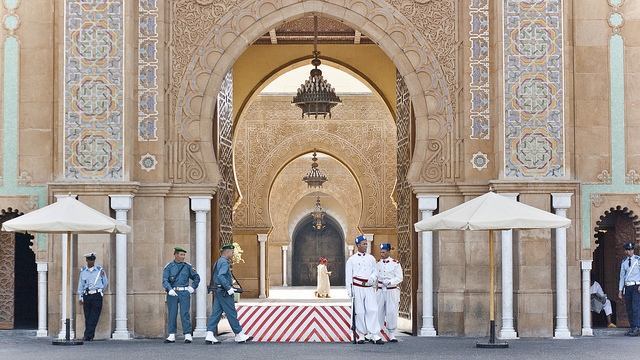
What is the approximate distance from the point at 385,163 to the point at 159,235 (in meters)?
12.0

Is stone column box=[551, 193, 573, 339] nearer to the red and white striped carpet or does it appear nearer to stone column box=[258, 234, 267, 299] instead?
the red and white striped carpet

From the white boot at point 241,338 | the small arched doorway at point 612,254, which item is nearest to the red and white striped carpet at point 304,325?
the white boot at point 241,338

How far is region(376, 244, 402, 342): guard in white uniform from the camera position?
41.1 ft

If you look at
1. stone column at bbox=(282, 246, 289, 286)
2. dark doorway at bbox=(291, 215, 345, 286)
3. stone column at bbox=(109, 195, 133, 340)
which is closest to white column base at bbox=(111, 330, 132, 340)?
stone column at bbox=(109, 195, 133, 340)

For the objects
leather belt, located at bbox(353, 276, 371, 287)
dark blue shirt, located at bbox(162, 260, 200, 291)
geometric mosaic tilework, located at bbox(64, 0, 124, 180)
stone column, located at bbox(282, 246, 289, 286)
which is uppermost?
geometric mosaic tilework, located at bbox(64, 0, 124, 180)

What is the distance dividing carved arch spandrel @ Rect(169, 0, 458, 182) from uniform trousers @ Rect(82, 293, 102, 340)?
1941 mm

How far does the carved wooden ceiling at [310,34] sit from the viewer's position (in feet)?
59.6

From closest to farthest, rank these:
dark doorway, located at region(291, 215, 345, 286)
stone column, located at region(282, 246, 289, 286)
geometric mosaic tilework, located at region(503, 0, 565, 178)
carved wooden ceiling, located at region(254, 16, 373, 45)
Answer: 1. geometric mosaic tilework, located at region(503, 0, 565, 178)
2. carved wooden ceiling, located at region(254, 16, 373, 45)
3. stone column, located at region(282, 246, 289, 286)
4. dark doorway, located at region(291, 215, 345, 286)

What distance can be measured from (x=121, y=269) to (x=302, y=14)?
12.8 feet

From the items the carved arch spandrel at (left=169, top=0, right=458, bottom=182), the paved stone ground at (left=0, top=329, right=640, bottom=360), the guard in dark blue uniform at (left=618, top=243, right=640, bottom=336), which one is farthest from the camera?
the carved arch spandrel at (left=169, top=0, right=458, bottom=182)

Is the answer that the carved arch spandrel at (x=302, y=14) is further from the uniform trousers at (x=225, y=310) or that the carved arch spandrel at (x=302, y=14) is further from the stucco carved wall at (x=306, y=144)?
the stucco carved wall at (x=306, y=144)

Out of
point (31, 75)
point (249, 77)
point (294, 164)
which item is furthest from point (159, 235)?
point (294, 164)

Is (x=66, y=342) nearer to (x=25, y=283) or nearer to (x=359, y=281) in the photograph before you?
(x=359, y=281)

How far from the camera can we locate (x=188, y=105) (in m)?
12.9
